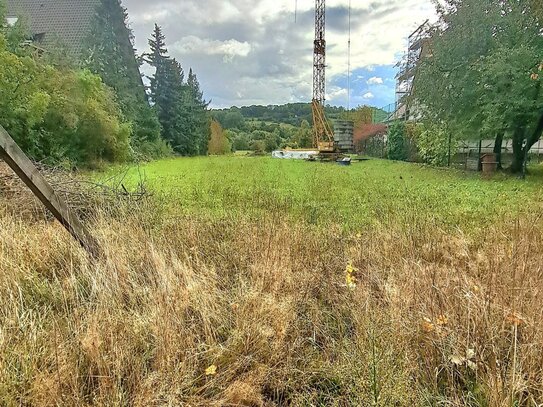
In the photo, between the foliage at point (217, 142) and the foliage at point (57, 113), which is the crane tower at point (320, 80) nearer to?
the foliage at point (217, 142)

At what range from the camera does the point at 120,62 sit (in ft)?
77.5

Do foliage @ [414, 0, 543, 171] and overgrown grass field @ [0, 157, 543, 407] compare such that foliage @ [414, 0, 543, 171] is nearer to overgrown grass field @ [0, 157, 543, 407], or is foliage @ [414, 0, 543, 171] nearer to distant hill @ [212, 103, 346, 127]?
overgrown grass field @ [0, 157, 543, 407]

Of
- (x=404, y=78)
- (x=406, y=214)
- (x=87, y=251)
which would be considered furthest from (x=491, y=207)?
(x=404, y=78)

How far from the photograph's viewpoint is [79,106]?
41.0ft

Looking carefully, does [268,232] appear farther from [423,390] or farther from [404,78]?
[404,78]

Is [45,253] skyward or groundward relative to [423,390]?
skyward

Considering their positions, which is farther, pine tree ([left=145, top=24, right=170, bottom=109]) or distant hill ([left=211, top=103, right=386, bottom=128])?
distant hill ([left=211, top=103, right=386, bottom=128])

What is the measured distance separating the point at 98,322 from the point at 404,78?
51.4 feet

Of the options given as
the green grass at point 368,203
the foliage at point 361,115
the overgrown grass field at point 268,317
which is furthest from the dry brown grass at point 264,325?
the foliage at point 361,115

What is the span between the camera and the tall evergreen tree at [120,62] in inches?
838

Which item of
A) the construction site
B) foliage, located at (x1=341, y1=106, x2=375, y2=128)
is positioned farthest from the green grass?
foliage, located at (x1=341, y1=106, x2=375, y2=128)

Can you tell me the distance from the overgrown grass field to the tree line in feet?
24.9

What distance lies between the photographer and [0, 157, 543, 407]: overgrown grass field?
1.58 metres

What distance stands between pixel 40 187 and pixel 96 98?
1343 cm
